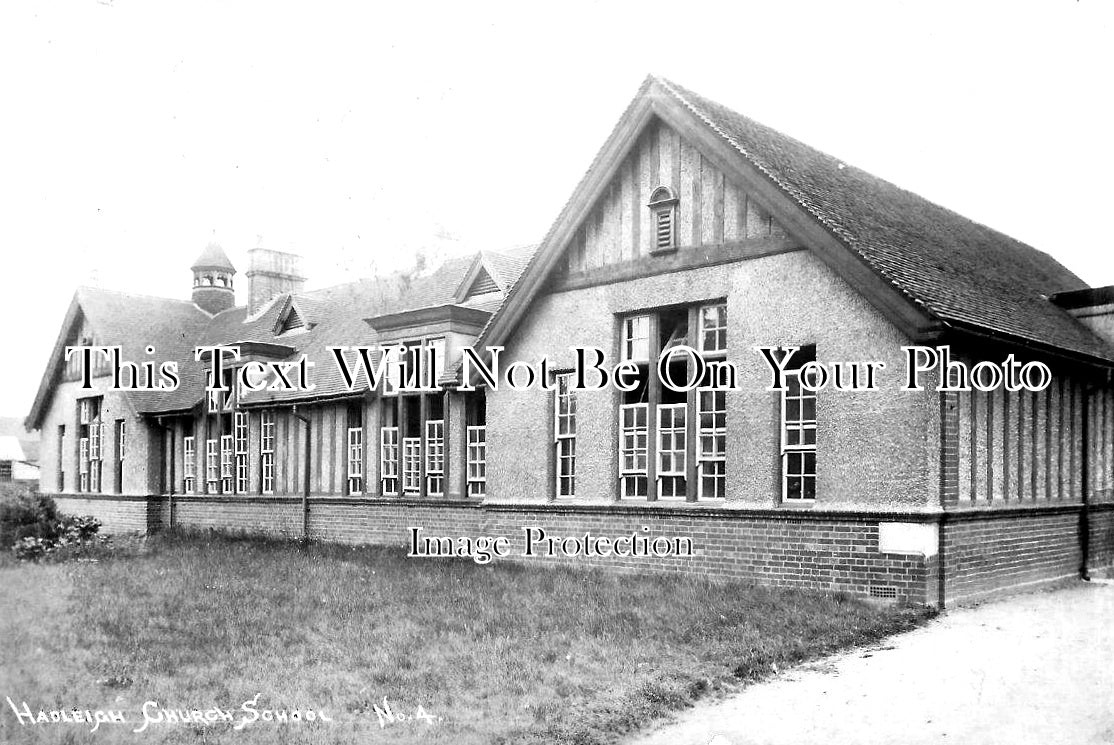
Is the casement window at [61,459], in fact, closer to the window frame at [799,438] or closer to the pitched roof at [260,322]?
the pitched roof at [260,322]

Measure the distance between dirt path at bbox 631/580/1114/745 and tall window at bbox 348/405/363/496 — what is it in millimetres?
15334

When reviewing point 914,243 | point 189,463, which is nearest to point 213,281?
point 189,463

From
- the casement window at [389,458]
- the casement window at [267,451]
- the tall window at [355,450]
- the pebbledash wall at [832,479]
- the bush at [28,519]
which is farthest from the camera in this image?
the casement window at [267,451]

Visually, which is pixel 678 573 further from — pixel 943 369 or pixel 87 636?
pixel 87 636

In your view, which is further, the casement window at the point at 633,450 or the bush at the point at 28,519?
the bush at the point at 28,519

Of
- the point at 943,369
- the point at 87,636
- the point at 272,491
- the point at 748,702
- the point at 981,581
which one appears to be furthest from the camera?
the point at 272,491

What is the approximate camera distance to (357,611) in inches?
539

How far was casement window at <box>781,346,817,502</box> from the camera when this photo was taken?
14750mm

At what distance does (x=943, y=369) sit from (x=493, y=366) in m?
8.52

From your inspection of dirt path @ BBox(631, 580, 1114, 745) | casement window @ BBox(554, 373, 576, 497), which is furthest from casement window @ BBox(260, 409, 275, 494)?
dirt path @ BBox(631, 580, 1114, 745)

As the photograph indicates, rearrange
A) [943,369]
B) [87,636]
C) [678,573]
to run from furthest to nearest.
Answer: [678,573]
[943,369]
[87,636]

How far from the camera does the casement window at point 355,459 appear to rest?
80.7 feet

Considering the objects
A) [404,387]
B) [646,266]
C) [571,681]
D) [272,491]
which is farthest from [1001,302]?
[272,491]

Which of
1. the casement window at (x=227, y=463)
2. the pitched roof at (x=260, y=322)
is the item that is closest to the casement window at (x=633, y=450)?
the pitched roof at (x=260, y=322)
